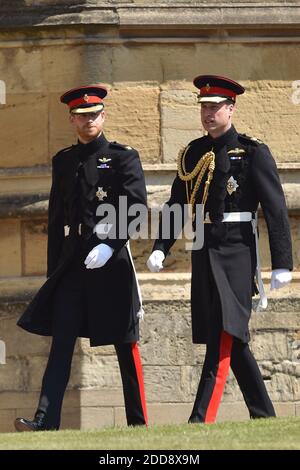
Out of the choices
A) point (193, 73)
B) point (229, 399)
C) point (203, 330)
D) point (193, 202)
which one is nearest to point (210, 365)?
point (203, 330)

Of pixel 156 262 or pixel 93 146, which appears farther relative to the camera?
pixel 93 146

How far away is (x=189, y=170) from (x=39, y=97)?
1999 millimetres

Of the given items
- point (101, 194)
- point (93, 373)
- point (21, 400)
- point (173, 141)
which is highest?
point (173, 141)

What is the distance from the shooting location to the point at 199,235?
9406mm

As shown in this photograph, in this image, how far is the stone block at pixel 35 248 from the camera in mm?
11141

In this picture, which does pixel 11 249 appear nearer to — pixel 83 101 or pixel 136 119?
pixel 136 119

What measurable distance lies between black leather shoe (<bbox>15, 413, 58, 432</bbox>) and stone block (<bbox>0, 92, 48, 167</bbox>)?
2394 millimetres

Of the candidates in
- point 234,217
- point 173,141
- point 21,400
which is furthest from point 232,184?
point 21,400

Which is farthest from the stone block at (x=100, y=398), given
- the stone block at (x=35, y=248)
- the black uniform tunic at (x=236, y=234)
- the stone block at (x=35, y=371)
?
the black uniform tunic at (x=236, y=234)

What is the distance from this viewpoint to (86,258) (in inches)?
369

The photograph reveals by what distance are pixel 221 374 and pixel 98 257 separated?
0.86 m

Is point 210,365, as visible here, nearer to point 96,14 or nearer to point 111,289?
point 111,289

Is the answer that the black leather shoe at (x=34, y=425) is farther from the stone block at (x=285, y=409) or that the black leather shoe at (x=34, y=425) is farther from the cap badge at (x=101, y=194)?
the stone block at (x=285, y=409)

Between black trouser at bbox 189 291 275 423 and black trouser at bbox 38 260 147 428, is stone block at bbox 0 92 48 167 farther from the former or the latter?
black trouser at bbox 189 291 275 423
